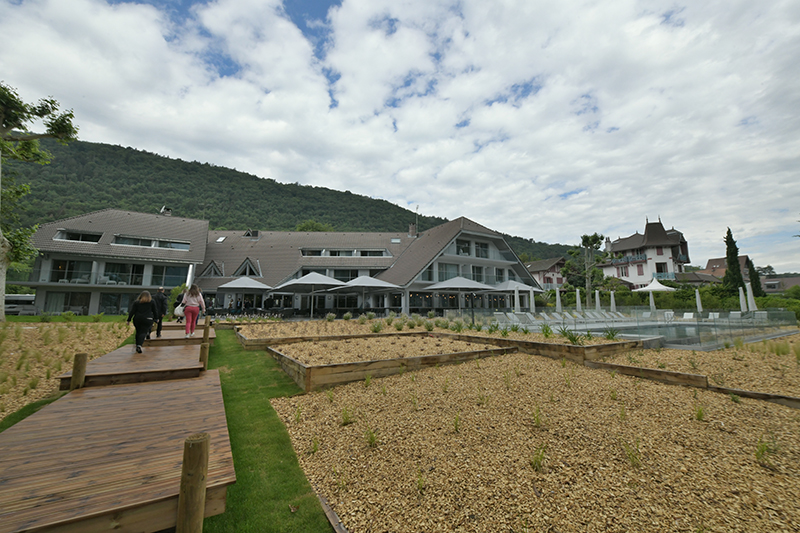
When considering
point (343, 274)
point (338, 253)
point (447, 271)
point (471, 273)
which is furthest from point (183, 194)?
point (471, 273)

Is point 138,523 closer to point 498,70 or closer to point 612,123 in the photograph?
point 498,70

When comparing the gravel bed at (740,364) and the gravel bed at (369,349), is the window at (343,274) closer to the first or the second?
the gravel bed at (369,349)

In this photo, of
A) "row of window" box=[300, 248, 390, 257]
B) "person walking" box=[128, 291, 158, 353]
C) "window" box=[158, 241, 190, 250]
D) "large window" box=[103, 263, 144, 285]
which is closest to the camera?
"person walking" box=[128, 291, 158, 353]

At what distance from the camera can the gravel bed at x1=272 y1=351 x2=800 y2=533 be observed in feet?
8.68

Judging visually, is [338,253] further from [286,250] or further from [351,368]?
[351,368]

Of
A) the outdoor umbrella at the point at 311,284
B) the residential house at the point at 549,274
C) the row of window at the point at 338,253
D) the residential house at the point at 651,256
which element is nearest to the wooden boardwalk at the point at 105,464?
the outdoor umbrella at the point at 311,284

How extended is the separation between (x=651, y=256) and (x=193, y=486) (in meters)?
58.0

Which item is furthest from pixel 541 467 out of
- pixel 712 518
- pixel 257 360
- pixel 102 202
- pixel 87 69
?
pixel 102 202

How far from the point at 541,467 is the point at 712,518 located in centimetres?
125

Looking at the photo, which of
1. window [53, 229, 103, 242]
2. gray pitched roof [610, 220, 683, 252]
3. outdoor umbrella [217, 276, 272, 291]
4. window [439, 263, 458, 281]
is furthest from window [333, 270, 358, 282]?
gray pitched roof [610, 220, 683, 252]

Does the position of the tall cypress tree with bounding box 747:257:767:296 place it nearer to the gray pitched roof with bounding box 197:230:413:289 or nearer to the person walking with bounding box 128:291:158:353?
the gray pitched roof with bounding box 197:230:413:289

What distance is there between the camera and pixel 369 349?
8.41 m

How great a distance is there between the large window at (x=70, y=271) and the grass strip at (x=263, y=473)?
25951 mm

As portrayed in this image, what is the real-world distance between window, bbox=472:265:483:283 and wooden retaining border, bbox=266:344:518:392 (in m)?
21.9
